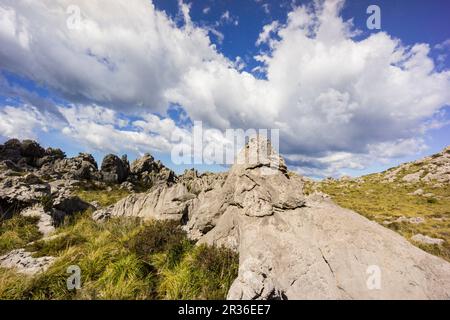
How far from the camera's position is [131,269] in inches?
322

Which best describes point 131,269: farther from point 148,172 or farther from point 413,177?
point 413,177

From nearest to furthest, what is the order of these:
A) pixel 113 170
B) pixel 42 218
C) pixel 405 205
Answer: pixel 42 218 < pixel 405 205 < pixel 113 170

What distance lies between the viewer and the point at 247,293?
5.99 metres

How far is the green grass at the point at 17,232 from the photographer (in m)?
11.0

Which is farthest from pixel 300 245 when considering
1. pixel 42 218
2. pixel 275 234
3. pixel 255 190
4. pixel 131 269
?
pixel 42 218

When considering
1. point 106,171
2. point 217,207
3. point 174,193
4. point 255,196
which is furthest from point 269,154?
point 106,171

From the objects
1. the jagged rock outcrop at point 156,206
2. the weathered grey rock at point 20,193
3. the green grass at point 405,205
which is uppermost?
the weathered grey rock at point 20,193

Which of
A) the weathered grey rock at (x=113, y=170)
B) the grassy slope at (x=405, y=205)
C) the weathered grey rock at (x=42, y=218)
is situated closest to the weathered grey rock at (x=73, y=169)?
the weathered grey rock at (x=113, y=170)

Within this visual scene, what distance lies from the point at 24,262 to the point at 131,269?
4.94 metres

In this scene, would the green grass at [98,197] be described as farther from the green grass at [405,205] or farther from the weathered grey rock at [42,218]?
the green grass at [405,205]

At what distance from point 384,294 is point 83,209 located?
1931cm

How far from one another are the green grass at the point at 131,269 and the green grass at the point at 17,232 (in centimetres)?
117

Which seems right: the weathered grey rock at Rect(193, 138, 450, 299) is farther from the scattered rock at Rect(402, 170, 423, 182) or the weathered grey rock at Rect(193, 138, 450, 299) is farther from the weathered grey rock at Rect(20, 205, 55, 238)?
the scattered rock at Rect(402, 170, 423, 182)

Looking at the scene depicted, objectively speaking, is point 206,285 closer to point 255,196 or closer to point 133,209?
point 255,196
